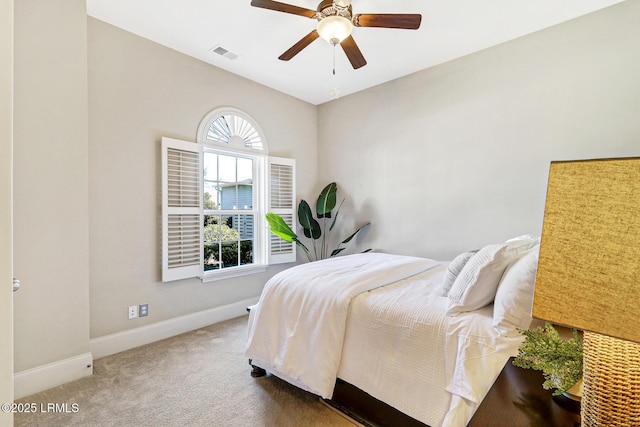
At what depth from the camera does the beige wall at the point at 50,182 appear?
2039 mm

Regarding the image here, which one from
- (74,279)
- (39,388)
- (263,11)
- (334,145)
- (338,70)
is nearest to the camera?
(39,388)

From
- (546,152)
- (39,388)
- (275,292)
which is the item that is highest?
(546,152)

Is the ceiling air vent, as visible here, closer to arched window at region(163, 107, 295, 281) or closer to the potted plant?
arched window at region(163, 107, 295, 281)

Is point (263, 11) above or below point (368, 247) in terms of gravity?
above

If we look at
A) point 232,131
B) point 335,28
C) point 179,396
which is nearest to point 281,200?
point 232,131

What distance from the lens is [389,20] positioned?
1.99 metres

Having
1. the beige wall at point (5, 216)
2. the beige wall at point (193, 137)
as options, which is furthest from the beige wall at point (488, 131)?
the beige wall at point (5, 216)

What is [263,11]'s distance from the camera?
246cm

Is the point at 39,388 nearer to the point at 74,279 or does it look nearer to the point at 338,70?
the point at 74,279

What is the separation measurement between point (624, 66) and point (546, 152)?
833 millimetres

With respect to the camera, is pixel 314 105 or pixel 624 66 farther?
pixel 314 105

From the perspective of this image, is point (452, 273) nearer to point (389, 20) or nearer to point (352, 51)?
point (389, 20)

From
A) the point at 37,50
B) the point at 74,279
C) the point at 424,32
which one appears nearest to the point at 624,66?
the point at 424,32

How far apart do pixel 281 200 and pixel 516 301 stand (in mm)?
3189
